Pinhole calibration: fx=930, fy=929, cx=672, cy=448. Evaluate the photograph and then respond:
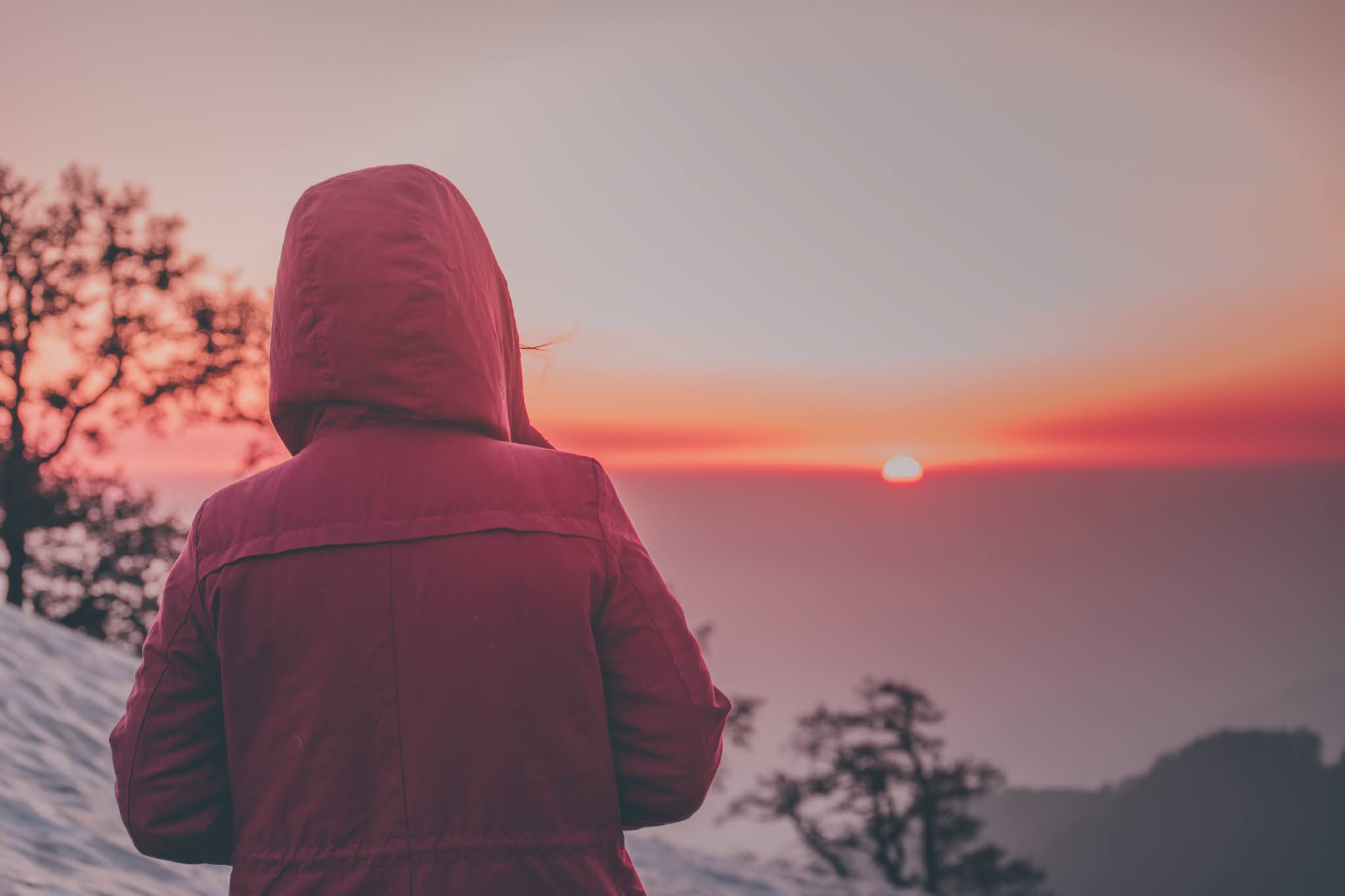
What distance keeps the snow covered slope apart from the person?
2530 millimetres

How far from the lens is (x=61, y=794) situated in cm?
416

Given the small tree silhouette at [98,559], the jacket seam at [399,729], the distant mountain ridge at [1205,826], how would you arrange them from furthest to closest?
the distant mountain ridge at [1205,826], the small tree silhouette at [98,559], the jacket seam at [399,729]

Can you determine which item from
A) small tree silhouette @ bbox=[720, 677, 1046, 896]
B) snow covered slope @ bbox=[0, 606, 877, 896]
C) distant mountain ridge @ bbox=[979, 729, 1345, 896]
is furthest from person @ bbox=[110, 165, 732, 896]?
distant mountain ridge @ bbox=[979, 729, 1345, 896]

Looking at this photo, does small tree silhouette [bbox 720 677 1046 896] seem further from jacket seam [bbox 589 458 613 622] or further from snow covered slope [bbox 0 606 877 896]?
jacket seam [bbox 589 458 613 622]

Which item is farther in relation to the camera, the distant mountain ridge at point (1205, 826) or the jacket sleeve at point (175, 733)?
the distant mountain ridge at point (1205, 826)

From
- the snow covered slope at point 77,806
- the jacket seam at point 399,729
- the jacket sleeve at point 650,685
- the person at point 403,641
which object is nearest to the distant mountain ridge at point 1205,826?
the snow covered slope at point 77,806

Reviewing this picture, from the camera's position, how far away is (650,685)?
1341mm

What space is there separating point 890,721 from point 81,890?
53.5ft

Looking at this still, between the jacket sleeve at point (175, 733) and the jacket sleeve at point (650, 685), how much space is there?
0.57 m

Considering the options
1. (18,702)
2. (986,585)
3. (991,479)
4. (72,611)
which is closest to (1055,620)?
(986,585)

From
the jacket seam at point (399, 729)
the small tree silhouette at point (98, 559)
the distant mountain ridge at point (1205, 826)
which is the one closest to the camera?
the jacket seam at point (399, 729)

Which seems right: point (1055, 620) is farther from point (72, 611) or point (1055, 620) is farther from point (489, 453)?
point (489, 453)

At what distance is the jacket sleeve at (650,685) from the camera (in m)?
1.34

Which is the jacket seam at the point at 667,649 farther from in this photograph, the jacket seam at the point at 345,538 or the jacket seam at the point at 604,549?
the jacket seam at the point at 345,538
